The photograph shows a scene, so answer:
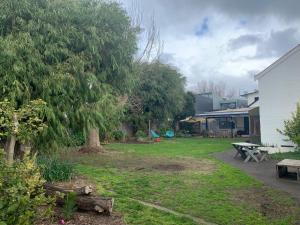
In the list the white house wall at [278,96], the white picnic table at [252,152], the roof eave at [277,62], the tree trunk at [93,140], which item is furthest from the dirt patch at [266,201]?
the tree trunk at [93,140]

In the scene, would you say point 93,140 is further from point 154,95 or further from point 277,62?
point 154,95

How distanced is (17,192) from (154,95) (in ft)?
78.7

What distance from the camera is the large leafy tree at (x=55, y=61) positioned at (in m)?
6.80

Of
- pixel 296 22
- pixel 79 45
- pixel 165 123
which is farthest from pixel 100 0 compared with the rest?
pixel 165 123

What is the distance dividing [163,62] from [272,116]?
1428cm

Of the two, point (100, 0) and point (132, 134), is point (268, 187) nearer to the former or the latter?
point (100, 0)

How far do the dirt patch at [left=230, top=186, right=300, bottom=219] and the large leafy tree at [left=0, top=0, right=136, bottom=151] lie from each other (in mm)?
4134

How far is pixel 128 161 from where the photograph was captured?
13.1m

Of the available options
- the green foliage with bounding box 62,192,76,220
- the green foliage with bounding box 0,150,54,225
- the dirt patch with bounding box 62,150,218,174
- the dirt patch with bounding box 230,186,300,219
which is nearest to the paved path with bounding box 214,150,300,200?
the dirt patch with bounding box 230,186,300,219

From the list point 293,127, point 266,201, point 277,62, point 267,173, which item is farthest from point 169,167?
point 277,62

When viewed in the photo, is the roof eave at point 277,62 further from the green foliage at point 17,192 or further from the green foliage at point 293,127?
the green foliage at point 17,192

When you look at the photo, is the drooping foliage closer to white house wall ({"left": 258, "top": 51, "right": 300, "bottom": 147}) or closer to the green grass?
white house wall ({"left": 258, "top": 51, "right": 300, "bottom": 147})

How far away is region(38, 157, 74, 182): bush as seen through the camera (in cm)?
804

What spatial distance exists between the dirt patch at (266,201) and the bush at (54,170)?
4.46m
